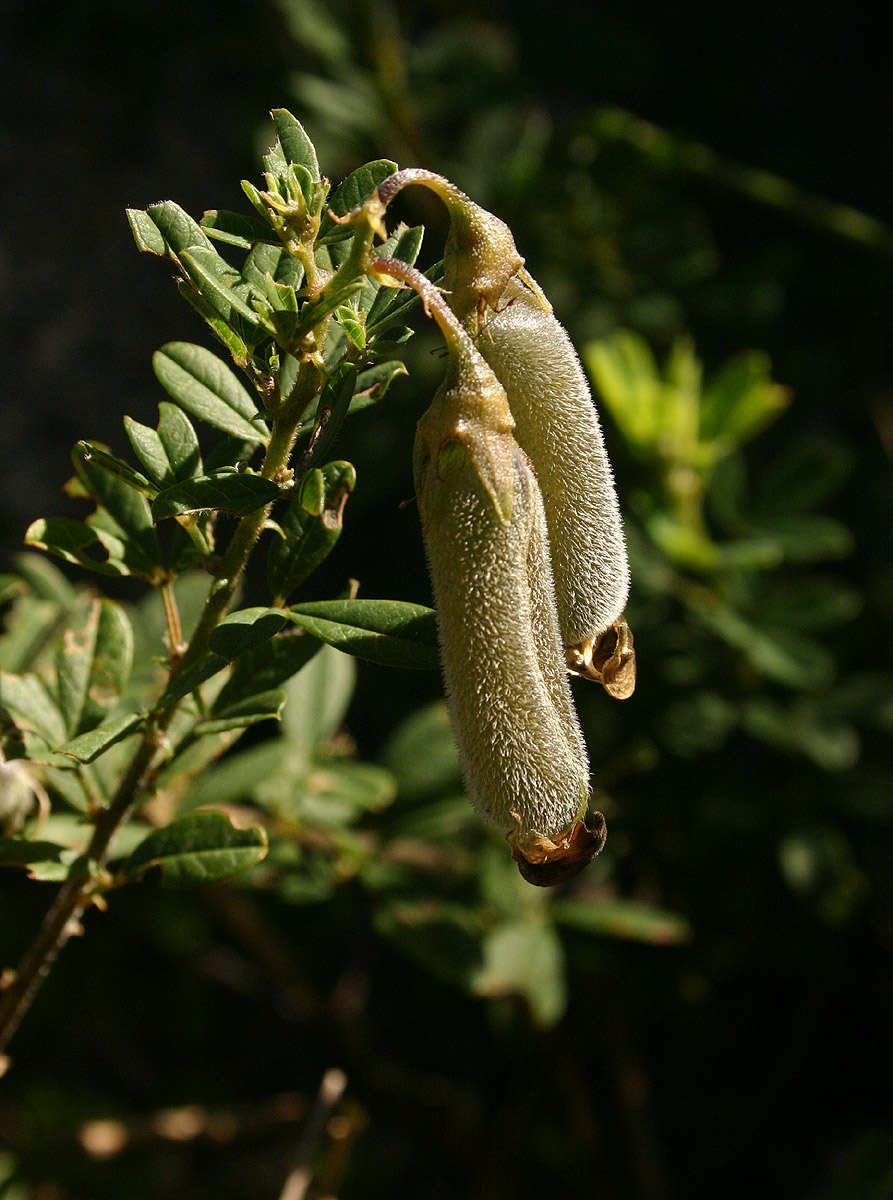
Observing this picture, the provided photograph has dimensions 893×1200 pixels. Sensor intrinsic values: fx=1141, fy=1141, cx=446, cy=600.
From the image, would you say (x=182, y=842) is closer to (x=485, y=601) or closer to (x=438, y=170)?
(x=485, y=601)

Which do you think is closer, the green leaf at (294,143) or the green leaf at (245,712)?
the green leaf at (294,143)

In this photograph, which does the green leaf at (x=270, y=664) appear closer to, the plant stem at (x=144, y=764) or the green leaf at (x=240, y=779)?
the plant stem at (x=144, y=764)

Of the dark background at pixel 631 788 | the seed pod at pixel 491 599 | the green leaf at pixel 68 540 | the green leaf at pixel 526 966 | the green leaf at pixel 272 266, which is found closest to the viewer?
the seed pod at pixel 491 599

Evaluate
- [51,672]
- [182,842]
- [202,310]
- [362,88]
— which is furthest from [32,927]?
[362,88]

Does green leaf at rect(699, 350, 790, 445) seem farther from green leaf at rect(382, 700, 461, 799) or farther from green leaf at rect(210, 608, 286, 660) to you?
green leaf at rect(210, 608, 286, 660)

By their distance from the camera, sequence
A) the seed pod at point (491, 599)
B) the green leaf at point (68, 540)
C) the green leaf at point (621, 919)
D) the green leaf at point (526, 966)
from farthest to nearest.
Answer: the green leaf at point (621, 919) → the green leaf at point (526, 966) → the green leaf at point (68, 540) → the seed pod at point (491, 599)

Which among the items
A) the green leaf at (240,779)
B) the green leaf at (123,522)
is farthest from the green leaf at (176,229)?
the green leaf at (240,779)

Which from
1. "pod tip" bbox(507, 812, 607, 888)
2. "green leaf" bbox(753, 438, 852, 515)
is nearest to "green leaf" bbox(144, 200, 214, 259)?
"pod tip" bbox(507, 812, 607, 888)
